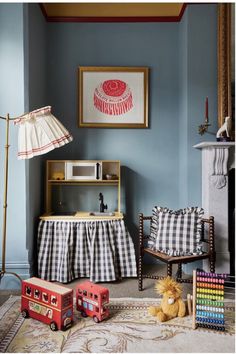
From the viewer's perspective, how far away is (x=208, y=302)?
86.6 inches

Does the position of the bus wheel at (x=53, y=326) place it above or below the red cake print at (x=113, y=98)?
below

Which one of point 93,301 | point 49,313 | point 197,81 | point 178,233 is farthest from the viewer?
point 197,81

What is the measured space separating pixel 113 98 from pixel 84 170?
38.4 inches

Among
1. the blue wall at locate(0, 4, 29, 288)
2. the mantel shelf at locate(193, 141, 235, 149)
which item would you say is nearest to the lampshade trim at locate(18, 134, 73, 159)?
the blue wall at locate(0, 4, 29, 288)

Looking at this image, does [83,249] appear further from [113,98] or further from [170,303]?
[113,98]

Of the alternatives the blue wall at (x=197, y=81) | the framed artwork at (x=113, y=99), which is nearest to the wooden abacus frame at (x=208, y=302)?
the blue wall at (x=197, y=81)

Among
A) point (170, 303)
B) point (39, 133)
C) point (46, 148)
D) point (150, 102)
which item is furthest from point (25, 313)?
point (150, 102)

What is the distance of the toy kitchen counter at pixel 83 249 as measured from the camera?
312 centimetres

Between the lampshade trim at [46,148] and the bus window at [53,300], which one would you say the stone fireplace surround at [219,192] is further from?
the bus window at [53,300]

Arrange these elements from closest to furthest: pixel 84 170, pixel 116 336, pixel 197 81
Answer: pixel 116 336 < pixel 197 81 < pixel 84 170

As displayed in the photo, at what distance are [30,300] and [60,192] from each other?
161 cm

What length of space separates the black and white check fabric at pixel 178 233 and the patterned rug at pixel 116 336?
655 mm

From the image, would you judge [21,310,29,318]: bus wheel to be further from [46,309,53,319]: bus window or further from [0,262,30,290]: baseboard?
[0,262,30,290]: baseboard

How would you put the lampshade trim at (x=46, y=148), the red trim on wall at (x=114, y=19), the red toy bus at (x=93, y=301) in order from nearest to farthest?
the red toy bus at (x=93, y=301)
the lampshade trim at (x=46, y=148)
the red trim on wall at (x=114, y=19)
